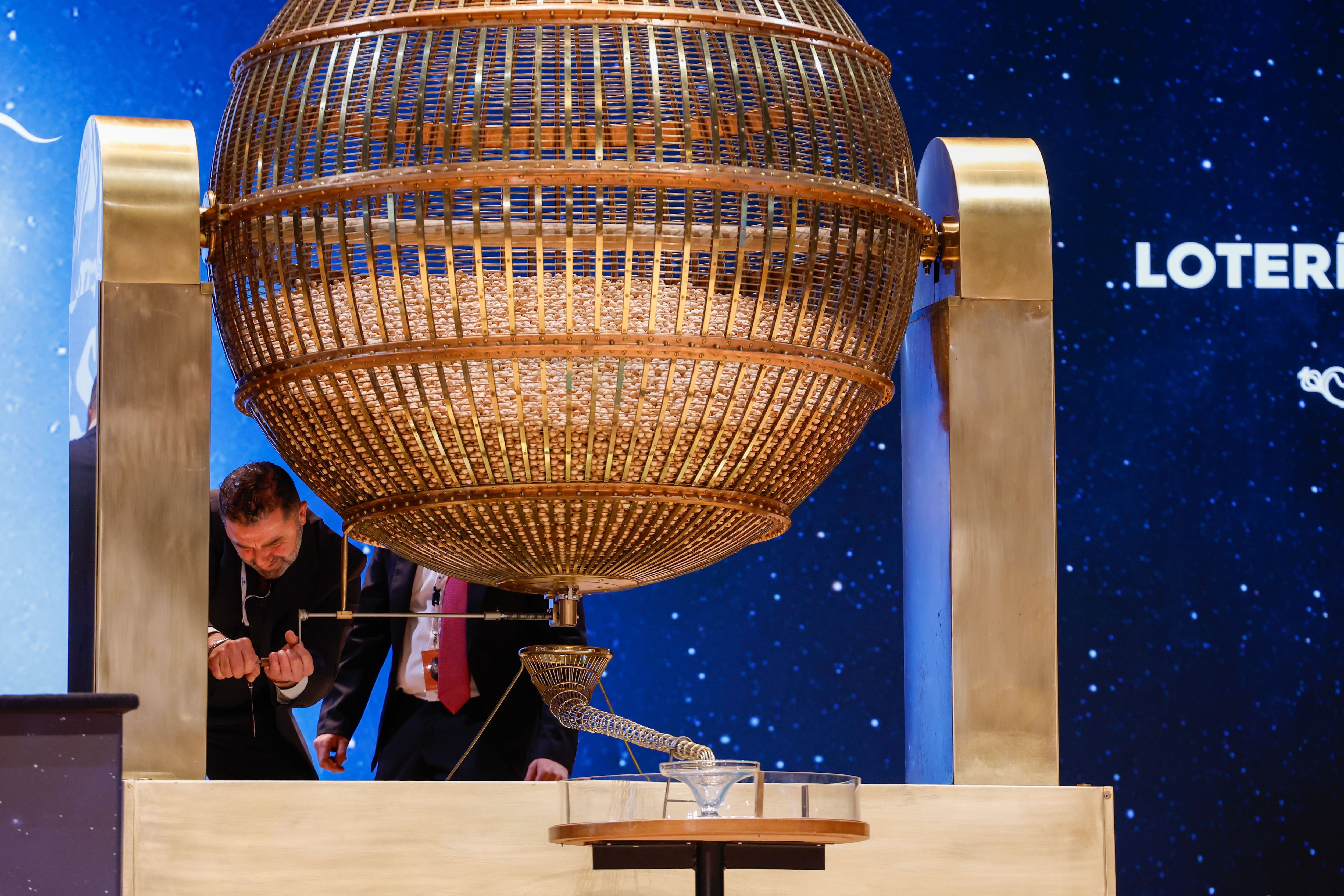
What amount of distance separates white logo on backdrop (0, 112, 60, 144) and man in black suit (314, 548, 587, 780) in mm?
1026

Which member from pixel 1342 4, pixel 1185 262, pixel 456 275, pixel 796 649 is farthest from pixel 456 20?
pixel 1342 4

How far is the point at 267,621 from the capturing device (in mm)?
2375

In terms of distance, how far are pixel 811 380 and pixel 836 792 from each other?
0.40 metres

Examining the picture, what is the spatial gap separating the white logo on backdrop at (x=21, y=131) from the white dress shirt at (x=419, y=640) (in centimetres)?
111

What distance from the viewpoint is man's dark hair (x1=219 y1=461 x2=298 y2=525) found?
2.14 m

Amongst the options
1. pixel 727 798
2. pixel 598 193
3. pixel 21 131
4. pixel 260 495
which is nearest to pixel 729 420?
pixel 598 193

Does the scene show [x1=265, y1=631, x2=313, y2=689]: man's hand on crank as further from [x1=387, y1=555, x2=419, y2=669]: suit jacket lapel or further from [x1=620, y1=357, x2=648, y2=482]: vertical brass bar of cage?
[x1=387, y1=555, x2=419, y2=669]: suit jacket lapel

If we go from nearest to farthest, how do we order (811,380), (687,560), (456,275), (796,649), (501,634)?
1. (456,275)
2. (811,380)
3. (687,560)
4. (501,634)
5. (796,649)

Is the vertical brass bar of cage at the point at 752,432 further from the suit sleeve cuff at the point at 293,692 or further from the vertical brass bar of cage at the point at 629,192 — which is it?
the suit sleeve cuff at the point at 293,692

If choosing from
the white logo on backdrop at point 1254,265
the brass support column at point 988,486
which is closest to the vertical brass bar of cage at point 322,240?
the brass support column at point 988,486

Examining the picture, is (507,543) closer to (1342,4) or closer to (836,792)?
(836,792)

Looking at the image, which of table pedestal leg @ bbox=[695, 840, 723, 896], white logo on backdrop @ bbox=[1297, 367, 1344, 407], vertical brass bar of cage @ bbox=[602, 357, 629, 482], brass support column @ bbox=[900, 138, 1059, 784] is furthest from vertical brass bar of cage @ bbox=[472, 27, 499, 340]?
white logo on backdrop @ bbox=[1297, 367, 1344, 407]

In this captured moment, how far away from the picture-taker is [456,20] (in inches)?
57.7

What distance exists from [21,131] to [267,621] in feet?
4.47
